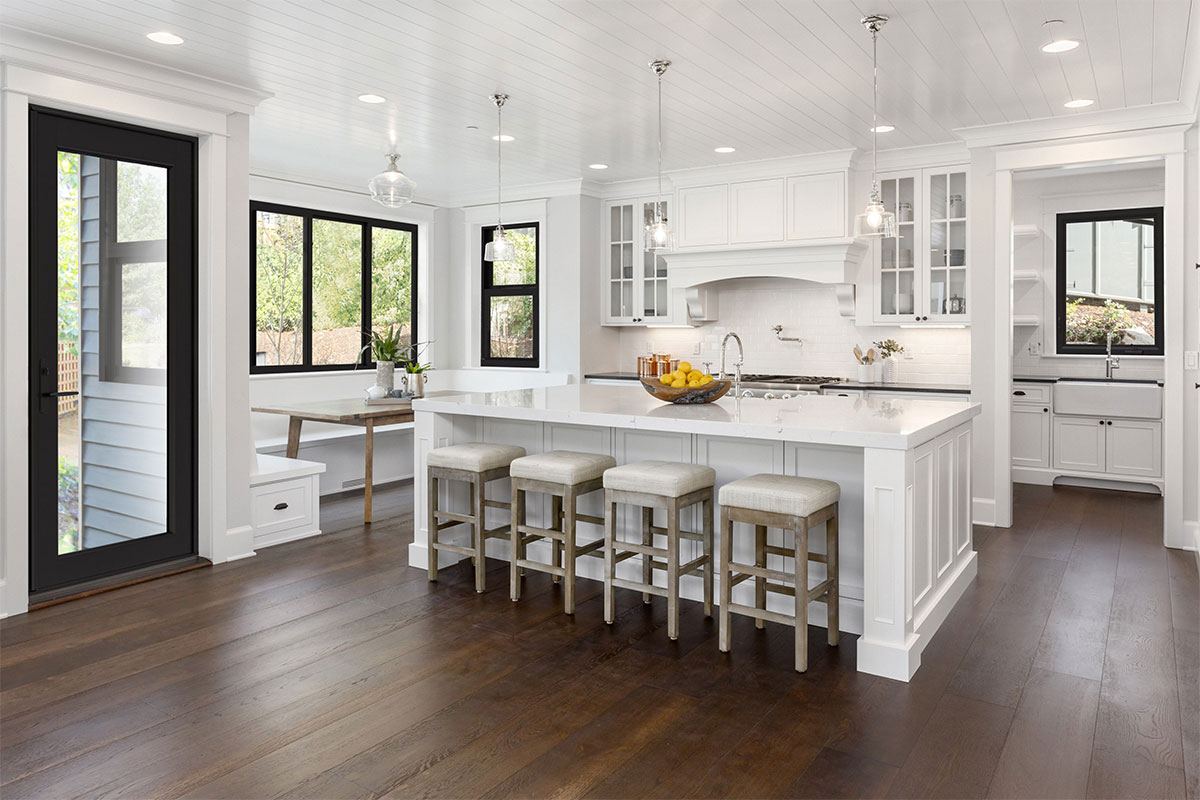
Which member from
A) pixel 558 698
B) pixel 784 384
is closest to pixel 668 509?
pixel 558 698

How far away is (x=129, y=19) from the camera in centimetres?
360

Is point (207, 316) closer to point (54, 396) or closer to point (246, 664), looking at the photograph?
point (54, 396)

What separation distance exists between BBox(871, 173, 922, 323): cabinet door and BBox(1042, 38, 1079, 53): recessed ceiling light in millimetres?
2184

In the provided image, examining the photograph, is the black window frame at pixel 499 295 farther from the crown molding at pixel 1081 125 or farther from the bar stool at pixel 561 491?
the bar stool at pixel 561 491

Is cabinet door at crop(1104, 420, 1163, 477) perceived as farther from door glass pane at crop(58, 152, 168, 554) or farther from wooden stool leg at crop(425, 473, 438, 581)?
door glass pane at crop(58, 152, 168, 554)

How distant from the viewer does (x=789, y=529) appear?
312 centimetres

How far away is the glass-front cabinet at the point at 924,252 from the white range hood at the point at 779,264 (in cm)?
25

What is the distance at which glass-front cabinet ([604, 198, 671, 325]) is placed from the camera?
7.40 m

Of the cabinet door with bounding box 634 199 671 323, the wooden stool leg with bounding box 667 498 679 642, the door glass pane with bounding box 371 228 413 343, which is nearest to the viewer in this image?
the wooden stool leg with bounding box 667 498 679 642

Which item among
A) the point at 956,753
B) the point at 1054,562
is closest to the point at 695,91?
the point at 1054,562

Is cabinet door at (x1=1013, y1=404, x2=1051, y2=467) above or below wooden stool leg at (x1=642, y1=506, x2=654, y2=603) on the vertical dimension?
above

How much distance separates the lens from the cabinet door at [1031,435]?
6.95m

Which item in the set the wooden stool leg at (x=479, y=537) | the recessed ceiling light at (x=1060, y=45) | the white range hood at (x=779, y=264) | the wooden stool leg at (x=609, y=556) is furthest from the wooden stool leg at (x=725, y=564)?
the white range hood at (x=779, y=264)

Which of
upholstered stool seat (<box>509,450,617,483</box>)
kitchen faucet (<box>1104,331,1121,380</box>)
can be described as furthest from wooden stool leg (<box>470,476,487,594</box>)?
kitchen faucet (<box>1104,331,1121,380</box>)
